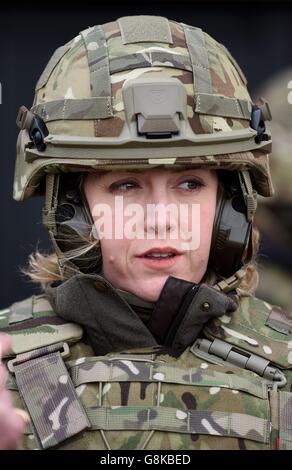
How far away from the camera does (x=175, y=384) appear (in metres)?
3.45

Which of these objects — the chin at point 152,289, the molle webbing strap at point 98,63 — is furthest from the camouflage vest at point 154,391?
the molle webbing strap at point 98,63

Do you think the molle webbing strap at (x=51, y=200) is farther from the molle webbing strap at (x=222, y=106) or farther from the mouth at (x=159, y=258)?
the molle webbing strap at (x=222, y=106)

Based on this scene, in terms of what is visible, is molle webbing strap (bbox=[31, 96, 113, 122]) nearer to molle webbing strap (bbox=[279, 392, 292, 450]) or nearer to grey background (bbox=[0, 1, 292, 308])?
molle webbing strap (bbox=[279, 392, 292, 450])

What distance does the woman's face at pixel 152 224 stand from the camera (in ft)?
11.6

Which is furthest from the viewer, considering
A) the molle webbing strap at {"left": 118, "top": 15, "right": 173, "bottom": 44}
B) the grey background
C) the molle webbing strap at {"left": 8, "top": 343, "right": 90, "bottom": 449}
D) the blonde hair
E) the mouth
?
the grey background

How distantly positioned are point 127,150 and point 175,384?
767mm

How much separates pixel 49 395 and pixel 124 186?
73 centimetres

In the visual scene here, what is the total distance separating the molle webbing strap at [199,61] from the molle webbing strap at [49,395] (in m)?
1.00

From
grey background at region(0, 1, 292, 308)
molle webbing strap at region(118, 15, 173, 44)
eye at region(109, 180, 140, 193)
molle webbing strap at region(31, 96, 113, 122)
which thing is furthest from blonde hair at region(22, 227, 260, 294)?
grey background at region(0, 1, 292, 308)

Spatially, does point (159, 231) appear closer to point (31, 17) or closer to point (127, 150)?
point (127, 150)

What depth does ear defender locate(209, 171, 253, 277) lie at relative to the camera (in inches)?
147

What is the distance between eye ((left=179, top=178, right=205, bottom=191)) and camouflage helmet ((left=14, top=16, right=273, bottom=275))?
66 millimetres

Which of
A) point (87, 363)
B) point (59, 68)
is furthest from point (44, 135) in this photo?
point (87, 363)

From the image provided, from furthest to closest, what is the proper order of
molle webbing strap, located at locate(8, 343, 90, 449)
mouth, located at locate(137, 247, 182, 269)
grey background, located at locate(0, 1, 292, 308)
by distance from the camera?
1. grey background, located at locate(0, 1, 292, 308)
2. mouth, located at locate(137, 247, 182, 269)
3. molle webbing strap, located at locate(8, 343, 90, 449)
